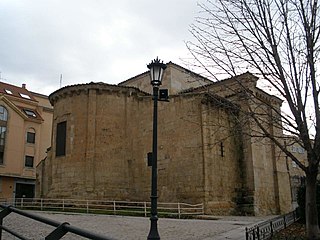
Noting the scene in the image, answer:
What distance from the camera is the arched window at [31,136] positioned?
139ft

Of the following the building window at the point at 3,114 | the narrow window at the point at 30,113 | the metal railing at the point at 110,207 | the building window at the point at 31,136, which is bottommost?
the metal railing at the point at 110,207

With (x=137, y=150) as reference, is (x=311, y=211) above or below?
below

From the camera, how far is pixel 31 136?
42.8 m

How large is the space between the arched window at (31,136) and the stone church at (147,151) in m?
17.1

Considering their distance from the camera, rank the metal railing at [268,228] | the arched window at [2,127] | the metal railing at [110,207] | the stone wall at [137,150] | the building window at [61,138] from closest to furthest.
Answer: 1. the metal railing at [268,228]
2. the metal railing at [110,207]
3. the stone wall at [137,150]
4. the building window at [61,138]
5. the arched window at [2,127]

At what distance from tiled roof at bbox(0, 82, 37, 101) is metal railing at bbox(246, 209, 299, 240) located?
36.9 meters

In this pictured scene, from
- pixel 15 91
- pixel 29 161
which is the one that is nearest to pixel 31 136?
pixel 29 161

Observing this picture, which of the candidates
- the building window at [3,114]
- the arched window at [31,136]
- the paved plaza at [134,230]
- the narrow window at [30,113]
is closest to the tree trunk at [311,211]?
the paved plaza at [134,230]

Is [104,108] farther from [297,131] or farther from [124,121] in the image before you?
[297,131]

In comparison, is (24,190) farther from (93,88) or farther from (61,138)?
(93,88)

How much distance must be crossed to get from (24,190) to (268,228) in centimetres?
3498

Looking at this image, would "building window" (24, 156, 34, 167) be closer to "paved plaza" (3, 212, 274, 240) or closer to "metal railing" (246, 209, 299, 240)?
"paved plaza" (3, 212, 274, 240)

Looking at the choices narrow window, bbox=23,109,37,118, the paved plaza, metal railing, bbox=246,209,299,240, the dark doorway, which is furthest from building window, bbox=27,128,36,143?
metal railing, bbox=246,209,299,240

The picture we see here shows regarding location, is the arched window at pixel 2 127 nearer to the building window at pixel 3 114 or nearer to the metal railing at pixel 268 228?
the building window at pixel 3 114
